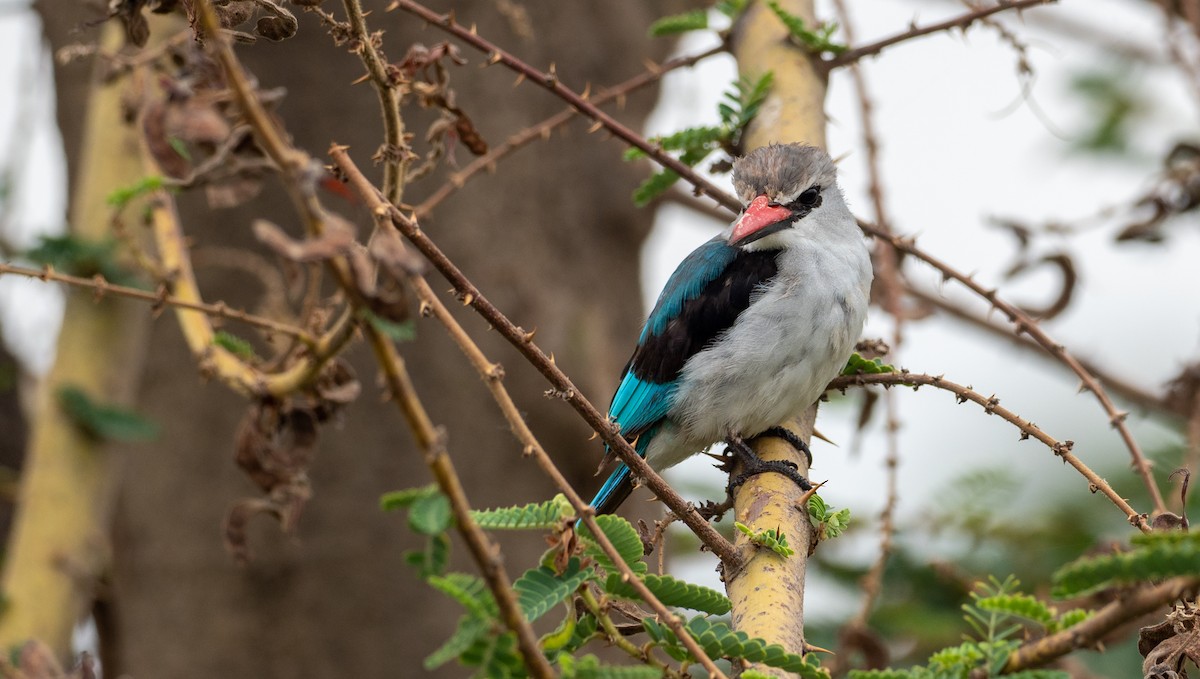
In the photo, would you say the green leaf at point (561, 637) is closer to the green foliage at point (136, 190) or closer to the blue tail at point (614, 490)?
the blue tail at point (614, 490)

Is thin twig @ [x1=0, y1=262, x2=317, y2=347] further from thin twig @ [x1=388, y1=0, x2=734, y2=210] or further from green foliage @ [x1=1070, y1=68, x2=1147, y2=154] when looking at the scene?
green foliage @ [x1=1070, y1=68, x2=1147, y2=154]

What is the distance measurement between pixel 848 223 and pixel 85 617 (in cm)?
276

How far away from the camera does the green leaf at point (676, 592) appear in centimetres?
175

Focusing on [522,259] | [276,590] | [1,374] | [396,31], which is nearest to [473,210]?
[522,259]

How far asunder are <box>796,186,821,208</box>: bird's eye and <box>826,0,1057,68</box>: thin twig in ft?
1.27

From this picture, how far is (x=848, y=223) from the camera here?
377 centimetres

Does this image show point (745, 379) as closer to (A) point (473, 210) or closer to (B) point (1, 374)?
(A) point (473, 210)

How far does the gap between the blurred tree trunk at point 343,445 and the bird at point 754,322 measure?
1.53 m

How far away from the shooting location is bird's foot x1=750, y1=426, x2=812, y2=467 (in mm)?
3076

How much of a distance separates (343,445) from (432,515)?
401 cm

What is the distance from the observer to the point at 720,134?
10.9ft

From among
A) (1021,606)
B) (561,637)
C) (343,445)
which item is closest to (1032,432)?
(1021,606)

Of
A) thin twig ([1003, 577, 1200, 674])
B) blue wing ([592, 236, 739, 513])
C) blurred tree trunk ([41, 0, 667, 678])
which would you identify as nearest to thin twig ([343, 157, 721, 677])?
thin twig ([1003, 577, 1200, 674])

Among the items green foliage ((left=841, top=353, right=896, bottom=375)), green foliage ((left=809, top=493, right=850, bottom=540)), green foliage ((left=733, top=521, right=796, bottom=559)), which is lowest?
green foliage ((left=733, top=521, right=796, bottom=559))
